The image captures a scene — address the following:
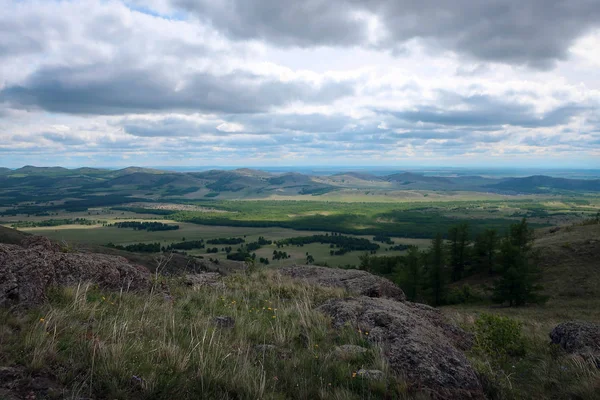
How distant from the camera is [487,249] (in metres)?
47.9

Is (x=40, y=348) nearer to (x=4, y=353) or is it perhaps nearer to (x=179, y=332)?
(x=4, y=353)

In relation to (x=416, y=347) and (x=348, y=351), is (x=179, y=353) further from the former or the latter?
(x=416, y=347)

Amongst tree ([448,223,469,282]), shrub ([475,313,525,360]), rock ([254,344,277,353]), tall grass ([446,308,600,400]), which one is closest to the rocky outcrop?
rock ([254,344,277,353])

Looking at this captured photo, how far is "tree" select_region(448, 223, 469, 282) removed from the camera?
162ft

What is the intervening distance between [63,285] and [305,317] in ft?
16.2

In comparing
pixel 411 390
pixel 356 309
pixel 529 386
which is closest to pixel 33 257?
pixel 356 309

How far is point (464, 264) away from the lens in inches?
2021

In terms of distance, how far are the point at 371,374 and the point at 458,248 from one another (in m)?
49.6

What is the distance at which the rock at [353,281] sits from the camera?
12.0 metres

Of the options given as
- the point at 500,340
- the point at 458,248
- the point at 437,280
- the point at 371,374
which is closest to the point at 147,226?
the point at 458,248

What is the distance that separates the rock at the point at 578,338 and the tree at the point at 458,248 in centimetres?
4335

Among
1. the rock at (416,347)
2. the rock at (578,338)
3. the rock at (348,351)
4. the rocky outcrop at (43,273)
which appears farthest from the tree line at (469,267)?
the rocky outcrop at (43,273)

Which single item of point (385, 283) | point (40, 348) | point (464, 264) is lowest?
point (464, 264)

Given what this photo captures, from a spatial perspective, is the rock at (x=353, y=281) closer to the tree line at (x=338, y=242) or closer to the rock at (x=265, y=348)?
the rock at (x=265, y=348)
